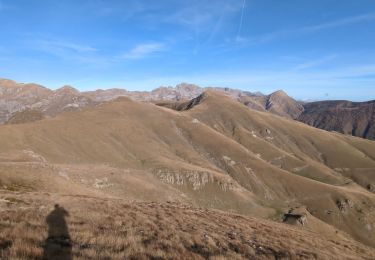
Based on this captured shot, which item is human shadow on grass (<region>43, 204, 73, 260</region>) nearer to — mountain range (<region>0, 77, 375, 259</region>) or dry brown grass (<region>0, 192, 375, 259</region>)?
dry brown grass (<region>0, 192, 375, 259</region>)

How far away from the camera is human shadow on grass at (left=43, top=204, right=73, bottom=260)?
1297cm

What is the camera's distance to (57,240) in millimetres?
15727

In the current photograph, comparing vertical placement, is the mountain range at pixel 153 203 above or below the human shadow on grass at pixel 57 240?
below

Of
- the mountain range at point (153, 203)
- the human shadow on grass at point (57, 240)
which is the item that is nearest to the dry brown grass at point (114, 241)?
the mountain range at point (153, 203)

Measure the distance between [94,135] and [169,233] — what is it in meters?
173

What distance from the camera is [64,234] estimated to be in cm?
1756

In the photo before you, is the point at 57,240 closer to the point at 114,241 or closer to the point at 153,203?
the point at 114,241

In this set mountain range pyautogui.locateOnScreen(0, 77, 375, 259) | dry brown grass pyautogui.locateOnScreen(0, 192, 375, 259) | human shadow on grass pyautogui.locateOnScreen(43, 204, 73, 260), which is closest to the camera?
human shadow on grass pyautogui.locateOnScreen(43, 204, 73, 260)

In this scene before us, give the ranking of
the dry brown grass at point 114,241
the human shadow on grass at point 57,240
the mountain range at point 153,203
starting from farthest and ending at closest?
the mountain range at point 153,203, the dry brown grass at point 114,241, the human shadow on grass at point 57,240

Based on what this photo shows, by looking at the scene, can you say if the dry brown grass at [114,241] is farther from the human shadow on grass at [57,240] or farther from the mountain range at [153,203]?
the human shadow on grass at [57,240]

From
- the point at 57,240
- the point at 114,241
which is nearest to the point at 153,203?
the point at 114,241

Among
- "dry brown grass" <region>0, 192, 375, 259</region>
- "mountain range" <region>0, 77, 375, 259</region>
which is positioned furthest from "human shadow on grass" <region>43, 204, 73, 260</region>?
"mountain range" <region>0, 77, 375, 259</region>

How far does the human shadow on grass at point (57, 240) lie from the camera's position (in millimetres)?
12969

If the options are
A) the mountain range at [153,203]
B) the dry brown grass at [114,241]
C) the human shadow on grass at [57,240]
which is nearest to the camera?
the human shadow on grass at [57,240]
